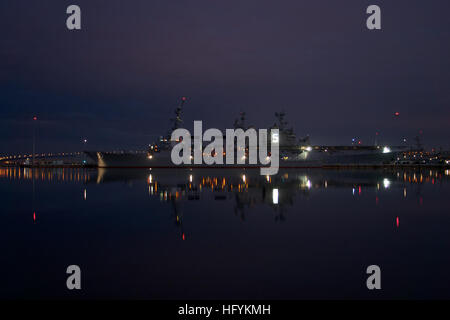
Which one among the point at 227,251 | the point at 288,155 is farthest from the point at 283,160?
the point at 227,251

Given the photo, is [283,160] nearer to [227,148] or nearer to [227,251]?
[227,148]

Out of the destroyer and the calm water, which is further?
the destroyer

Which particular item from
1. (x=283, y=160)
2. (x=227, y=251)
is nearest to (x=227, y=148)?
(x=283, y=160)

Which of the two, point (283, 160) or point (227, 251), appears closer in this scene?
point (227, 251)

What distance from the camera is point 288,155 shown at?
8025 centimetres

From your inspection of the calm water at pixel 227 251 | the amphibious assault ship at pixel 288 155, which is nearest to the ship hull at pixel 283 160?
the amphibious assault ship at pixel 288 155

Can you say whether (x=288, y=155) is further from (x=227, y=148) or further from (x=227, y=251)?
(x=227, y=251)

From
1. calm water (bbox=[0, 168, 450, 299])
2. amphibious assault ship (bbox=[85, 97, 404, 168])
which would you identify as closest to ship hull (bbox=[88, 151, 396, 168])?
amphibious assault ship (bbox=[85, 97, 404, 168])

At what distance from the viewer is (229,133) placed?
78188mm

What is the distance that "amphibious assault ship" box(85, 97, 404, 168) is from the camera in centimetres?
6962

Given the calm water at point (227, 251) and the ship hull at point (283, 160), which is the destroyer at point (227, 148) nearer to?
the ship hull at point (283, 160)

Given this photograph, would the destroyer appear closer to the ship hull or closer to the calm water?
the ship hull

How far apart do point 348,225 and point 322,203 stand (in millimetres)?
5464
